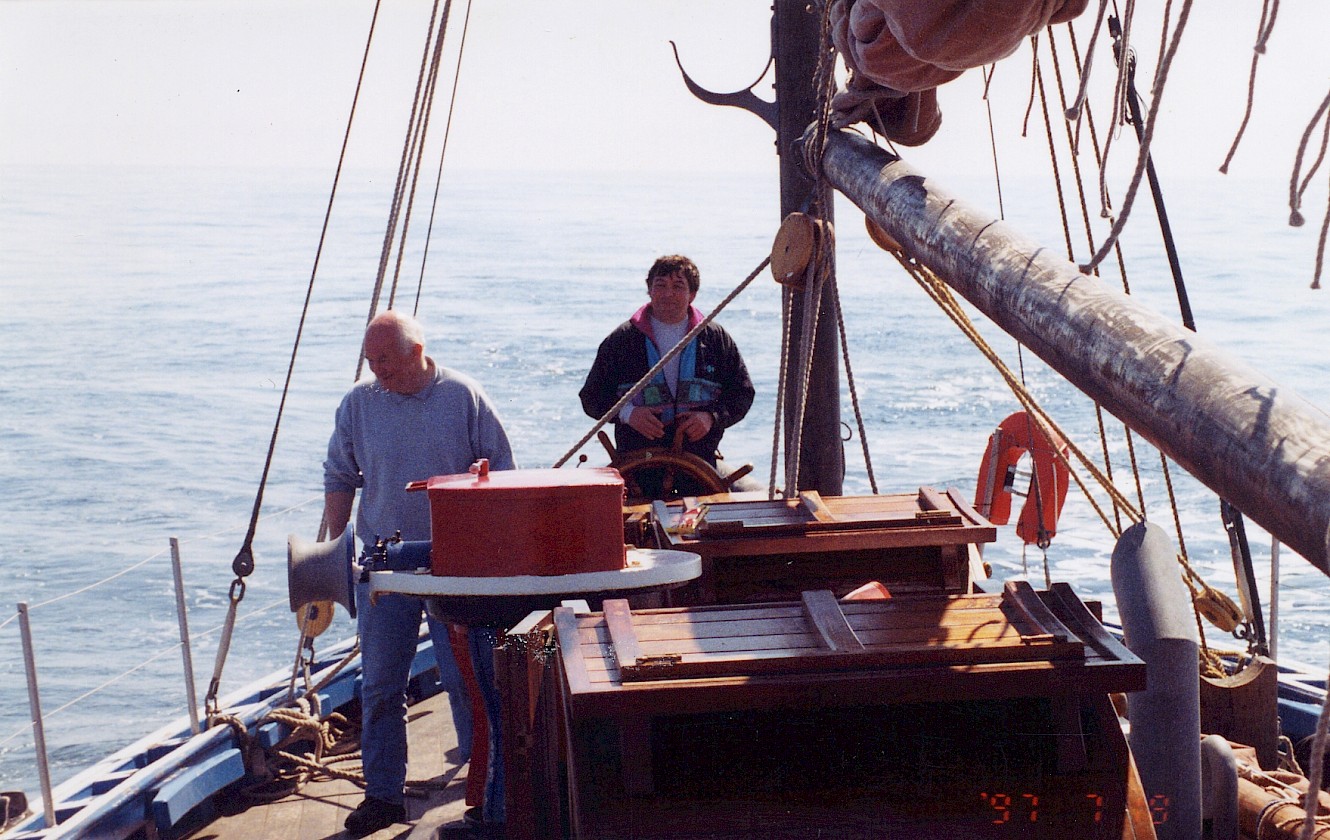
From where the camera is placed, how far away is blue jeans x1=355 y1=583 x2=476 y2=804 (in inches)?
152

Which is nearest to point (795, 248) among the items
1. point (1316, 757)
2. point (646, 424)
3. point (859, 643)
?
point (646, 424)

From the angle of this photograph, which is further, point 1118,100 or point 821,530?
point 821,530

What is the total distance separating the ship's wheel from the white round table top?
70.3 inches

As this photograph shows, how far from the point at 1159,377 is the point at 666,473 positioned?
3.18 meters

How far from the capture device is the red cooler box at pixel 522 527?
2740 millimetres

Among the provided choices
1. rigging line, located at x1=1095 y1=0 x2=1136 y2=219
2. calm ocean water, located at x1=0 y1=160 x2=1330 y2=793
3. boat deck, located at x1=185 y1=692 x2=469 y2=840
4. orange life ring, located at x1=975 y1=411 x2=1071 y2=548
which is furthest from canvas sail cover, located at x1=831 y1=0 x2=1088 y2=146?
calm ocean water, located at x1=0 y1=160 x2=1330 y2=793

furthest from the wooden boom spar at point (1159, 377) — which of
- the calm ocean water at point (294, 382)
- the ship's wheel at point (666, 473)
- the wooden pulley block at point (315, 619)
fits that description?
the calm ocean water at point (294, 382)

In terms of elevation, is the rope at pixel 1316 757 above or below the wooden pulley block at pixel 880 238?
below

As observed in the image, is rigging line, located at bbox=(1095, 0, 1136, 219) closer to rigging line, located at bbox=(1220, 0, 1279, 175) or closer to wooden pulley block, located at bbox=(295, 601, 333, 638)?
rigging line, located at bbox=(1220, 0, 1279, 175)

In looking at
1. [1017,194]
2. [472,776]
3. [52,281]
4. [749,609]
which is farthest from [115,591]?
[1017,194]

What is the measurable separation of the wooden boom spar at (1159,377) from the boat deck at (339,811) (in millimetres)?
2101

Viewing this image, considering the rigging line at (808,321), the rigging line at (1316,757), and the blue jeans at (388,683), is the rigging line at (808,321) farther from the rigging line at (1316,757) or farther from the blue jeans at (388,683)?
the rigging line at (1316,757)

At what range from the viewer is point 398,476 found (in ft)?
12.9

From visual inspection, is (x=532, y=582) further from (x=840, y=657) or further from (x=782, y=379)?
(x=782, y=379)
